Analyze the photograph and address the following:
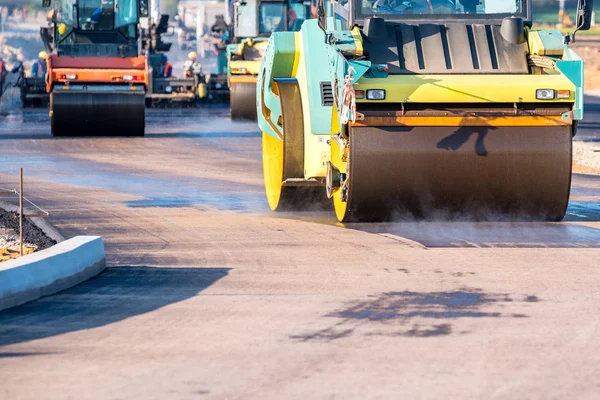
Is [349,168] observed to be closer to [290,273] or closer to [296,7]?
[290,273]

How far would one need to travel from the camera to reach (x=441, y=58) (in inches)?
436

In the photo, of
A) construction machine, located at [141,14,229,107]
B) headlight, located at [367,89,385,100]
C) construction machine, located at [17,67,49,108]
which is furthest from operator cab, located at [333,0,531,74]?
construction machine, located at [17,67,49,108]

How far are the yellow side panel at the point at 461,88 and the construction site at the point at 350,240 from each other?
2 cm

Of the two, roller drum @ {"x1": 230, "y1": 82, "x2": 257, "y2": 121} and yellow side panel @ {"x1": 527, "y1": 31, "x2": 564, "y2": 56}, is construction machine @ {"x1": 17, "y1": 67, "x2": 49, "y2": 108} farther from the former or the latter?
yellow side panel @ {"x1": 527, "y1": 31, "x2": 564, "y2": 56}

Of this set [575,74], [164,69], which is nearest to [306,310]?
[575,74]

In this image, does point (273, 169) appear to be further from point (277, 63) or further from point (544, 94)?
point (544, 94)

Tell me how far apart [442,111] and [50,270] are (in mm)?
3914

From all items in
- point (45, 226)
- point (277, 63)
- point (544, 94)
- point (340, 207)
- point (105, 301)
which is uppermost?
point (277, 63)

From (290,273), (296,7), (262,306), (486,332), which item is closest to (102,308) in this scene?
(262,306)

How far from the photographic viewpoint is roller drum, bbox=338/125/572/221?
34.8 ft

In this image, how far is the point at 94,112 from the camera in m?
23.1

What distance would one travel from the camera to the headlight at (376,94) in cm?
1047

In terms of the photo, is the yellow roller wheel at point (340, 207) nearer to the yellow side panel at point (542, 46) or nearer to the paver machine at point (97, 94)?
the yellow side panel at point (542, 46)

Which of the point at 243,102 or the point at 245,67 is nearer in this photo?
the point at 243,102
